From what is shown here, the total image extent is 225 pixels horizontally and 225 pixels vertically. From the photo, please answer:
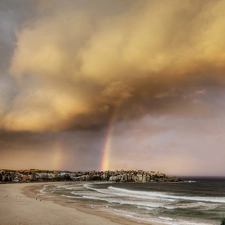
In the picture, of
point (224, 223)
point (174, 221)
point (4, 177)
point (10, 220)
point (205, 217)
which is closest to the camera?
point (224, 223)

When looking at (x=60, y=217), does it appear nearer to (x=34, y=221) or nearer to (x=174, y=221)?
(x=34, y=221)

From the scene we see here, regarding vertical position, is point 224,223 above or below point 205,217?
above

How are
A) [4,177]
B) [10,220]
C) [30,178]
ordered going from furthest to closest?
[30,178], [4,177], [10,220]

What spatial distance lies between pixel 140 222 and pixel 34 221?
34.8ft

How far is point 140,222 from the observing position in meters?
26.6

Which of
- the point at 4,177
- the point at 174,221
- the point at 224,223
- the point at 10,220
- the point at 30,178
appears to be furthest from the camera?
the point at 30,178

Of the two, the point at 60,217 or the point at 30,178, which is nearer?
the point at 60,217

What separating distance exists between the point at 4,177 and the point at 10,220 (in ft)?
548

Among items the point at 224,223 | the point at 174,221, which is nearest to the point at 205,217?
the point at 174,221

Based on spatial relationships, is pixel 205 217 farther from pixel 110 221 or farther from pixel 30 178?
pixel 30 178

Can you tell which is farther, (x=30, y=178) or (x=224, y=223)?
(x=30, y=178)

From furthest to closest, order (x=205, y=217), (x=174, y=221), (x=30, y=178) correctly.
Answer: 1. (x=30, y=178)
2. (x=205, y=217)
3. (x=174, y=221)

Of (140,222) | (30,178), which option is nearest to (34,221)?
(140,222)

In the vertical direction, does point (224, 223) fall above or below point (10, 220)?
above
